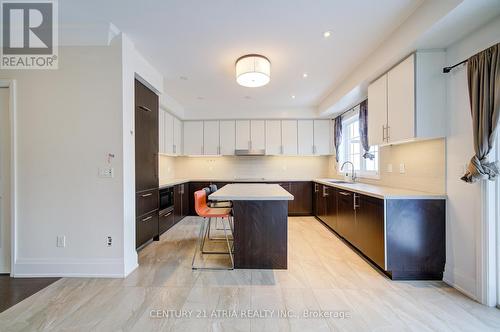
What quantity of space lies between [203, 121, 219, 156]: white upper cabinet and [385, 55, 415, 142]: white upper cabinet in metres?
3.92

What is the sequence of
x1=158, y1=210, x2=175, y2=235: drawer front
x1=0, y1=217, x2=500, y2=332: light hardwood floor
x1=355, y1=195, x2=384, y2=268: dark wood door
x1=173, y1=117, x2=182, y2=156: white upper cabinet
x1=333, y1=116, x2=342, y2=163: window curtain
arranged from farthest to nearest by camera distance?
x1=173, y1=117, x2=182, y2=156: white upper cabinet → x1=333, y1=116, x2=342, y2=163: window curtain → x1=158, y1=210, x2=175, y2=235: drawer front → x1=355, y1=195, x2=384, y2=268: dark wood door → x1=0, y1=217, x2=500, y2=332: light hardwood floor

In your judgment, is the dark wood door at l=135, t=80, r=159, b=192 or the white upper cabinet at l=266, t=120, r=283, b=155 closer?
the dark wood door at l=135, t=80, r=159, b=192

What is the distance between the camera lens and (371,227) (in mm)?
2629

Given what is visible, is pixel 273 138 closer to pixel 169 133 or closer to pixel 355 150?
pixel 355 150

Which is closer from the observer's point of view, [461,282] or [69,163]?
[461,282]

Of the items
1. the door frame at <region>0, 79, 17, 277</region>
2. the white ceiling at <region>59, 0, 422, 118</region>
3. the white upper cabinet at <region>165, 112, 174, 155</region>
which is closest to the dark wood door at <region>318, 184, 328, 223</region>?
the white ceiling at <region>59, 0, 422, 118</region>

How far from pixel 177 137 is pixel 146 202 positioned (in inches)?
100

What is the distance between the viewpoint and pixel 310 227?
440 cm

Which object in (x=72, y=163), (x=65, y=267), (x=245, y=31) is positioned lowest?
(x=65, y=267)

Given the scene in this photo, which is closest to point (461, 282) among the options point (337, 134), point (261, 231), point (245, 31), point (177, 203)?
point (261, 231)

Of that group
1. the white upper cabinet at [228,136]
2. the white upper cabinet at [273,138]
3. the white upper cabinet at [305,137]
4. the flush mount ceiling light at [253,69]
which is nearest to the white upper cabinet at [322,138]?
the white upper cabinet at [305,137]

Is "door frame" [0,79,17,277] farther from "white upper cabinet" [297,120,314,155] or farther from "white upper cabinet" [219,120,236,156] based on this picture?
"white upper cabinet" [297,120,314,155]

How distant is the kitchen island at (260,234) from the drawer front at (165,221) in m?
1.75

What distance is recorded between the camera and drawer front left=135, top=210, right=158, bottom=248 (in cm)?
299
